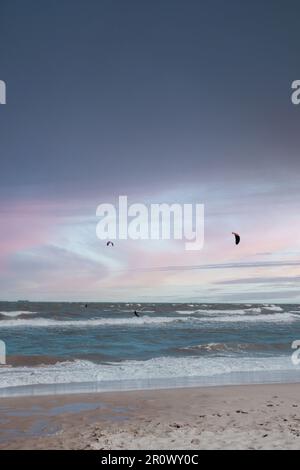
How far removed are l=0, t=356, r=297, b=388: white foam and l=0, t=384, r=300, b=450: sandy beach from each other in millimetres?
2345

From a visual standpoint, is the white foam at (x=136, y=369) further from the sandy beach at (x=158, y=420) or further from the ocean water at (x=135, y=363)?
the sandy beach at (x=158, y=420)

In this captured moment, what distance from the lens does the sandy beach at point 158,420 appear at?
717 centimetres

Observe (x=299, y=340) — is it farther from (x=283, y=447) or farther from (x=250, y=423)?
(x=283, y=447)

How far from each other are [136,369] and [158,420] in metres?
6.43

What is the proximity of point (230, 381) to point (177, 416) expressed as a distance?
460 cm

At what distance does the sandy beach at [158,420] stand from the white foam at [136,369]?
2345 millimetres

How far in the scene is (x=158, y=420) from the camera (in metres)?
8.74

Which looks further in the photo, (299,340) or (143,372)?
(299,340)

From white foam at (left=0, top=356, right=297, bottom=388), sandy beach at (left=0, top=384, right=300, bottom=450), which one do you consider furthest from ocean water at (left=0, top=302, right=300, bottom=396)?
sandy beach at (left=0, top=384, right=300, bottom=450)

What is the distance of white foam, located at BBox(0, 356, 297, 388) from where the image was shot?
43.7 feet

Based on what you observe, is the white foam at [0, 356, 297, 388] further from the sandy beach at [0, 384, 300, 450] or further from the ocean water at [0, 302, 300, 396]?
the sandy beach at [0, 384, 300, 450]

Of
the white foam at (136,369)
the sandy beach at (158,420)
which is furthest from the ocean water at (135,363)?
the sandy beach at (158,420)

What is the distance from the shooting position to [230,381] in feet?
43.6
